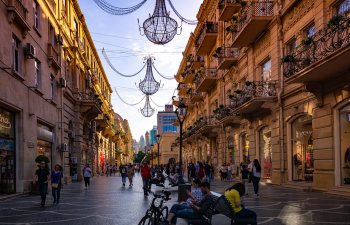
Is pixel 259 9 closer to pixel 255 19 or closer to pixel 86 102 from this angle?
pixel 255 19

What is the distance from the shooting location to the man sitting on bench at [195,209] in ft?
28.2

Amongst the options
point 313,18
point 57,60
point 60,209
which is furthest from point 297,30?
point 57,60

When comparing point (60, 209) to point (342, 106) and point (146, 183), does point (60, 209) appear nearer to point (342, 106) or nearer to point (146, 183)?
point (146, 183)

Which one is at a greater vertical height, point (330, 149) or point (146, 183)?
point (330, 149)

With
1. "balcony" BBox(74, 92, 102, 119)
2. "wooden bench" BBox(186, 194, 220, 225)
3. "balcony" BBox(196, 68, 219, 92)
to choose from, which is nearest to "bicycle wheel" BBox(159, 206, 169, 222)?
"wooden bench" BBox(186, 194, 220, 225)

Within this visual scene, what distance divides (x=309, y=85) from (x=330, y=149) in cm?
281

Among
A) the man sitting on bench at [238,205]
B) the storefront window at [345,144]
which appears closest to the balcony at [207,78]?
the storefront window at [345,144]

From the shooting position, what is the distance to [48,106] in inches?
1008

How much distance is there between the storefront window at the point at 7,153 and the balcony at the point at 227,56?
692 inches

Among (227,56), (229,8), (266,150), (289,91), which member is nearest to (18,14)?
(289,91)

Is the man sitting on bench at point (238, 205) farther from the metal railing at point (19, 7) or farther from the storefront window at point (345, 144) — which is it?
the metal railing at point (19, 7)

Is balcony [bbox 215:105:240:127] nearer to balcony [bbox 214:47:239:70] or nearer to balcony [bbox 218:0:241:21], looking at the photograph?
balcony [bbox 214:47:239:70]

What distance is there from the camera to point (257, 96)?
24.0m

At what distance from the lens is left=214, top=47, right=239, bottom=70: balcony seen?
32125 millimetres
